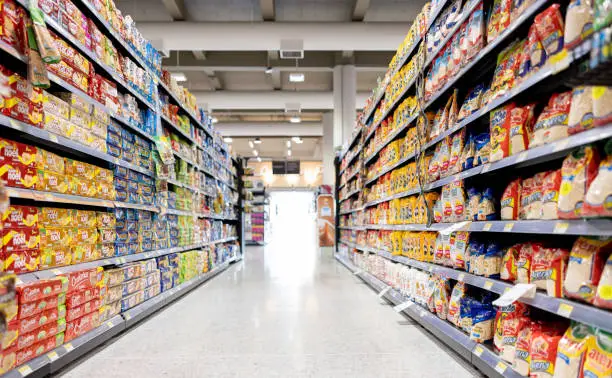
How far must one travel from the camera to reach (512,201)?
2.02 metres

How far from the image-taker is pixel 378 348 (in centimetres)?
266

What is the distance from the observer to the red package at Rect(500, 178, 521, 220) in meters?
2.00

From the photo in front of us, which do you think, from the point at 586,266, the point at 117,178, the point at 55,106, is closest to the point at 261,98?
the point at 117,178

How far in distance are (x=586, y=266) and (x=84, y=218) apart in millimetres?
2830

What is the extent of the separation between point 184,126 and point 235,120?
13.1 m

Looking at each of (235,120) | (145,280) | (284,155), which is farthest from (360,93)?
(284,155)

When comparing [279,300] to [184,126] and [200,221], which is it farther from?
[184,126]

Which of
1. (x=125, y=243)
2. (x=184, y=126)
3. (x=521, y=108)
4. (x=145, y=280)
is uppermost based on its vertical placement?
(x=184, y=126)

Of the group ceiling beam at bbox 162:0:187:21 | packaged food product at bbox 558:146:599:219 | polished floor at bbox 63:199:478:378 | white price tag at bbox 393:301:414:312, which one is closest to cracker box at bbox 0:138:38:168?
polished floor at bbox 63:199:478:378

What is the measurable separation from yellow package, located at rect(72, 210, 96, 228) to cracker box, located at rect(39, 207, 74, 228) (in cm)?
5

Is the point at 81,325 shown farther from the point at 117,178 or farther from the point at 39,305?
the point at 117,178

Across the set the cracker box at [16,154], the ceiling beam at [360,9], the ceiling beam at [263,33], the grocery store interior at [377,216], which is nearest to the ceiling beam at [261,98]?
the ceiling beam at [360,9]

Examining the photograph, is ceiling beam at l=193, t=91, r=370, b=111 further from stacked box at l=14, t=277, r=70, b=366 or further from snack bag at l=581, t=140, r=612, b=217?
snack bag at l=581, t=140, r=612, b=217

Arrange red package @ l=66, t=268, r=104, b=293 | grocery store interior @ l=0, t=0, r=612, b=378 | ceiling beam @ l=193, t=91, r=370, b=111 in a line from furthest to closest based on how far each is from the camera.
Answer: ceiling beam @ l=193, t=91, r=370, b=111 < red package @ l=66, t=268, r=104, b=293 < grocery store interior @ l=0, t=0, r=612, b=378
